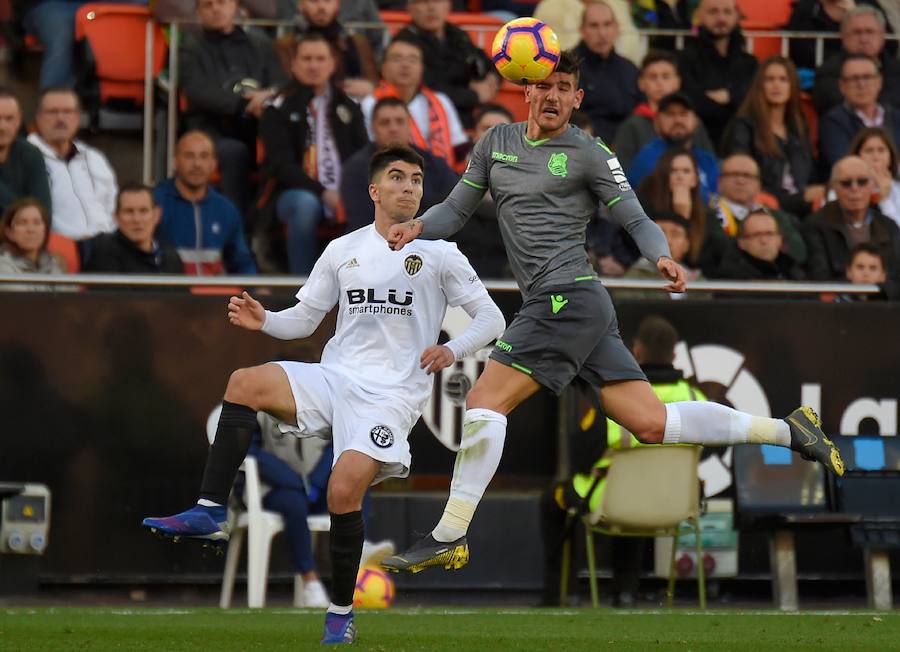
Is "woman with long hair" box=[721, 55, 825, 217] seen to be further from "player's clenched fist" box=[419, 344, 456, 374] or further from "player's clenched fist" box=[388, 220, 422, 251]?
"player's clenched fist" box=[388, 220, 422, 251]

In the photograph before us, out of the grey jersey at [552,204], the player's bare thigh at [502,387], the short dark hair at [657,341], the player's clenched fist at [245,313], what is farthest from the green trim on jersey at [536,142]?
the short dark hair at [657,341]

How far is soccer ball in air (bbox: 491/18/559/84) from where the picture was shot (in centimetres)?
759

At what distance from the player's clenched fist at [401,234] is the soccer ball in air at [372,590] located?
3.39 m

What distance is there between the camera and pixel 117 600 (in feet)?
35.9

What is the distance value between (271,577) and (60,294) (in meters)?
2.24

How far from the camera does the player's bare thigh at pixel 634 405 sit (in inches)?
305

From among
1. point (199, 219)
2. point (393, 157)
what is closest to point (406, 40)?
point (199, 219)

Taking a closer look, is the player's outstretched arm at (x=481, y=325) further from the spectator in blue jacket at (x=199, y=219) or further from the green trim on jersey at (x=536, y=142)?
the spectator in blue jacket at (x=199, y=219)

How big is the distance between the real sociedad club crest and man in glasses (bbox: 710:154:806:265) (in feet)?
15.5

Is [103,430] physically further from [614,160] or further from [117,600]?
[614,160]

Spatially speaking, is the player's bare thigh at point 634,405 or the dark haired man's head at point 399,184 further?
the dark haired man's head at point 399,184

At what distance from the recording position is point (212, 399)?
11133mm

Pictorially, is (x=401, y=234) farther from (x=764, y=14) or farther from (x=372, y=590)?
(x=764, y=14)

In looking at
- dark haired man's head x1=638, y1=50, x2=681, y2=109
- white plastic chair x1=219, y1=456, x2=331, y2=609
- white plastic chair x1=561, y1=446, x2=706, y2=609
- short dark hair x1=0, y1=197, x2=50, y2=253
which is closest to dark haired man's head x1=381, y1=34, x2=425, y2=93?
dark haired man's head x1=638, y1=50, x2=681, y2=109
